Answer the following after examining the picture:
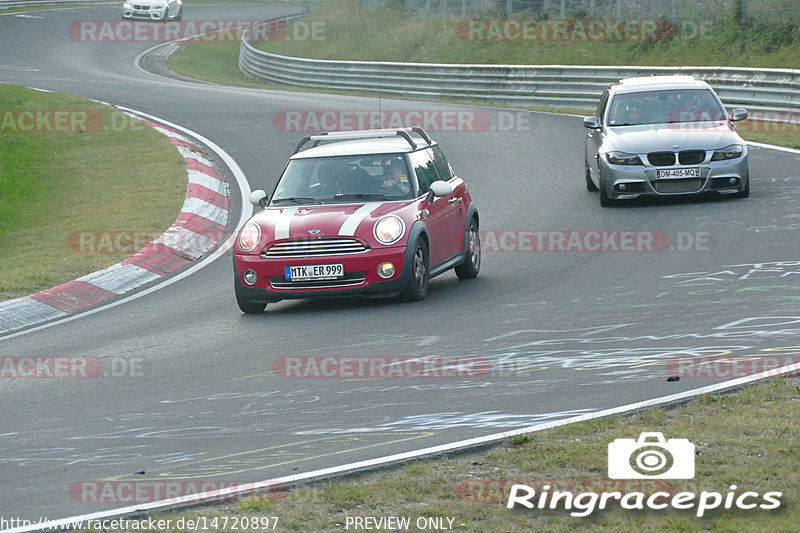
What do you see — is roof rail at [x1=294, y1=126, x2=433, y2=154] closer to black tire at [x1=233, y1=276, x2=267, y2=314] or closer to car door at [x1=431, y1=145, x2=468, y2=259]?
car door at [x1=431, y1=145, x2=468, y2=259]

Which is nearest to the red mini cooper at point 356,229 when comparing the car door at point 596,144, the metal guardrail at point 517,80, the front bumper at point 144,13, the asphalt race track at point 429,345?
the asphalt race track at point 429,345

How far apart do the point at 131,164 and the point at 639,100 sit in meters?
8.82

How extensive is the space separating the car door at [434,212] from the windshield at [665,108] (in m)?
5.23

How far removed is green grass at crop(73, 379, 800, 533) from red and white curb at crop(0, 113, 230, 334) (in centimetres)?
675

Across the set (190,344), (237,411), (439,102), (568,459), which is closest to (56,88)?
(439,102)

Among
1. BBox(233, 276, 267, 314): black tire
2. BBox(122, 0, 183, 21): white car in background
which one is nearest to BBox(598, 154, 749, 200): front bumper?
BBox(233, 276, 267, 314): black tire

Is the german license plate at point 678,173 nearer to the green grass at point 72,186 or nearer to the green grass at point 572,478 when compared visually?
the green grass at point 72,186

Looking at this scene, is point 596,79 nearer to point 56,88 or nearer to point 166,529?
point 56,88

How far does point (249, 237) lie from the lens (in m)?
11.6

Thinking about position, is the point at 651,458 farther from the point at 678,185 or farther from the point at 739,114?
the point at 739,114

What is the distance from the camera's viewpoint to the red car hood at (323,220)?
37.2 ft

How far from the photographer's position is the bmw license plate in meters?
11.2

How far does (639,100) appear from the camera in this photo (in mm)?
17453

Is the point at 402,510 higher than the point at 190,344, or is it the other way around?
the point at 402,510
